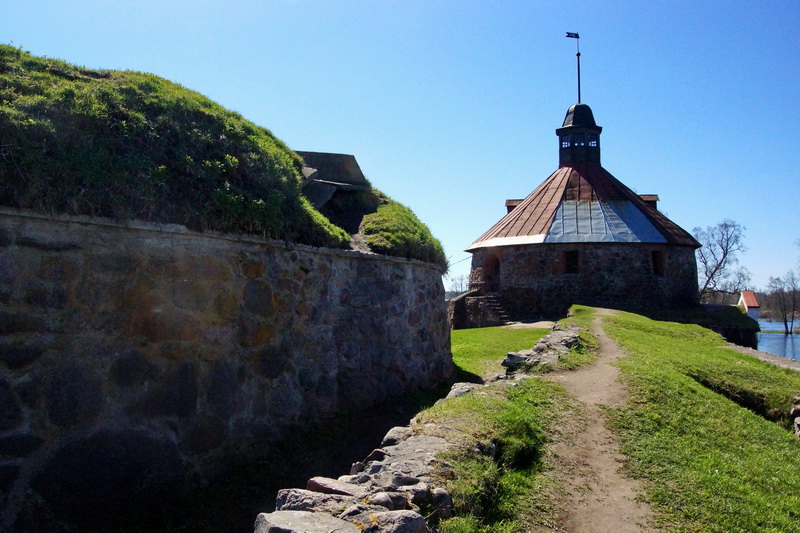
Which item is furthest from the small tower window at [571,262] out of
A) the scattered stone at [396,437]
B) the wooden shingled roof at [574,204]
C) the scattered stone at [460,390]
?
the scattered stone at [396,437]

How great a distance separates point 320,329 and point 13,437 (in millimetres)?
2921

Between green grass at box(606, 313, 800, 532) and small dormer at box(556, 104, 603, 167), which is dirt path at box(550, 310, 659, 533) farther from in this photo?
small dormer at box(556, 104, 603, 167)

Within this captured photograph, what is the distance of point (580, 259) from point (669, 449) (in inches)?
689

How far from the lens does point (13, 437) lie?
3957mm

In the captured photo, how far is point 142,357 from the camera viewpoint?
15.1 feet

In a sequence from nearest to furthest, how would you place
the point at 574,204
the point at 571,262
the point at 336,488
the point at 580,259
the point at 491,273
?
the point at 336,488 < the point at 580,259 < the point at 571,262 < the point at 574,204 < the point at 491,273

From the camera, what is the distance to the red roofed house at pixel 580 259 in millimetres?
21281

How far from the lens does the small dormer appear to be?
26.3 m

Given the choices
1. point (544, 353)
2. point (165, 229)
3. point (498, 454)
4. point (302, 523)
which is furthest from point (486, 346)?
point (302, 523)

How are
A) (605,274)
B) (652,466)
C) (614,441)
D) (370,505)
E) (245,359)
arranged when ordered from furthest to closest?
(605,274) < (245,359) < (614,441) < (652,466) < (370,505)

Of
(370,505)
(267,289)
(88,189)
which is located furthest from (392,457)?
(88,189)

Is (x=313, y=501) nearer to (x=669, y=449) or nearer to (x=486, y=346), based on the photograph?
(x=669, y=449)

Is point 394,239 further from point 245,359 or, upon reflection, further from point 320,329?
point 245,359

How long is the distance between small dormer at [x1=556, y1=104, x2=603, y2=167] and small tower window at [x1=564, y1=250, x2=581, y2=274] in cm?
621
